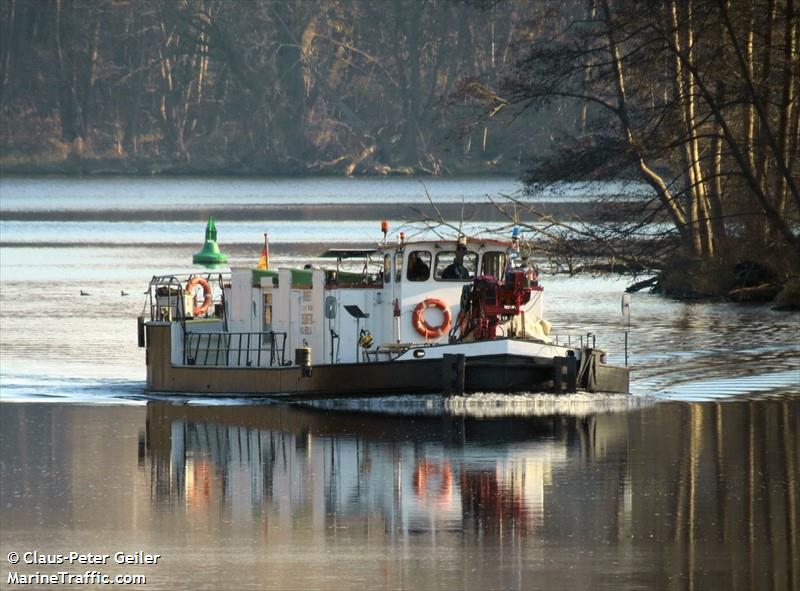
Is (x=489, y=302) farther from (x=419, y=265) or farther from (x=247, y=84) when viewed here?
(x=247, y=84)

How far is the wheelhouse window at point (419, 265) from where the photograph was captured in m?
38.4

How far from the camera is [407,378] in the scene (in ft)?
123

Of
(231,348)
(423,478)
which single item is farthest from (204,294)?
(423,478)

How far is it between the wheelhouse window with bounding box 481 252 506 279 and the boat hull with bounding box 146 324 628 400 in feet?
7.52

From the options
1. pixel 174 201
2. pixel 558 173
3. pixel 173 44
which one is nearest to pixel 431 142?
pixel 173 44

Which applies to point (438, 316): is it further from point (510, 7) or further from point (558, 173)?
point (510, 7)

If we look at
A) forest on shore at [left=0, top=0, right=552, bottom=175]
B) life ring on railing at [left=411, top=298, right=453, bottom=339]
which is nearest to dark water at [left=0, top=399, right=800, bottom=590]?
life ring on railing at [left=411, top=298, right=453, bottom=339]

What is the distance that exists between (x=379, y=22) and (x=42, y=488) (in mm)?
153802

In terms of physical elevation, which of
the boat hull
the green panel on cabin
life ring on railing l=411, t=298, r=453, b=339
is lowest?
the boat hull

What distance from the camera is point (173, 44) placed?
7219 inches

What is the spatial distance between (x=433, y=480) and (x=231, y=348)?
11549mm

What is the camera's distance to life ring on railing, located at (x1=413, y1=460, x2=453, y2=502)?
28.8 metres

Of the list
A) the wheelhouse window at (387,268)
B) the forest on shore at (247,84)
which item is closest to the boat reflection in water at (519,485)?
the wheelhouse window at (387,268)

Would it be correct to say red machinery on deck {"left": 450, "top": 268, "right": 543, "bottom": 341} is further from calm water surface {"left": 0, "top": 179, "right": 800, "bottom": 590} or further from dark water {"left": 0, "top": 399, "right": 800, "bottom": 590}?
dark water {"left": 0, "top": 399, "right": 800, "bottom": 590}
